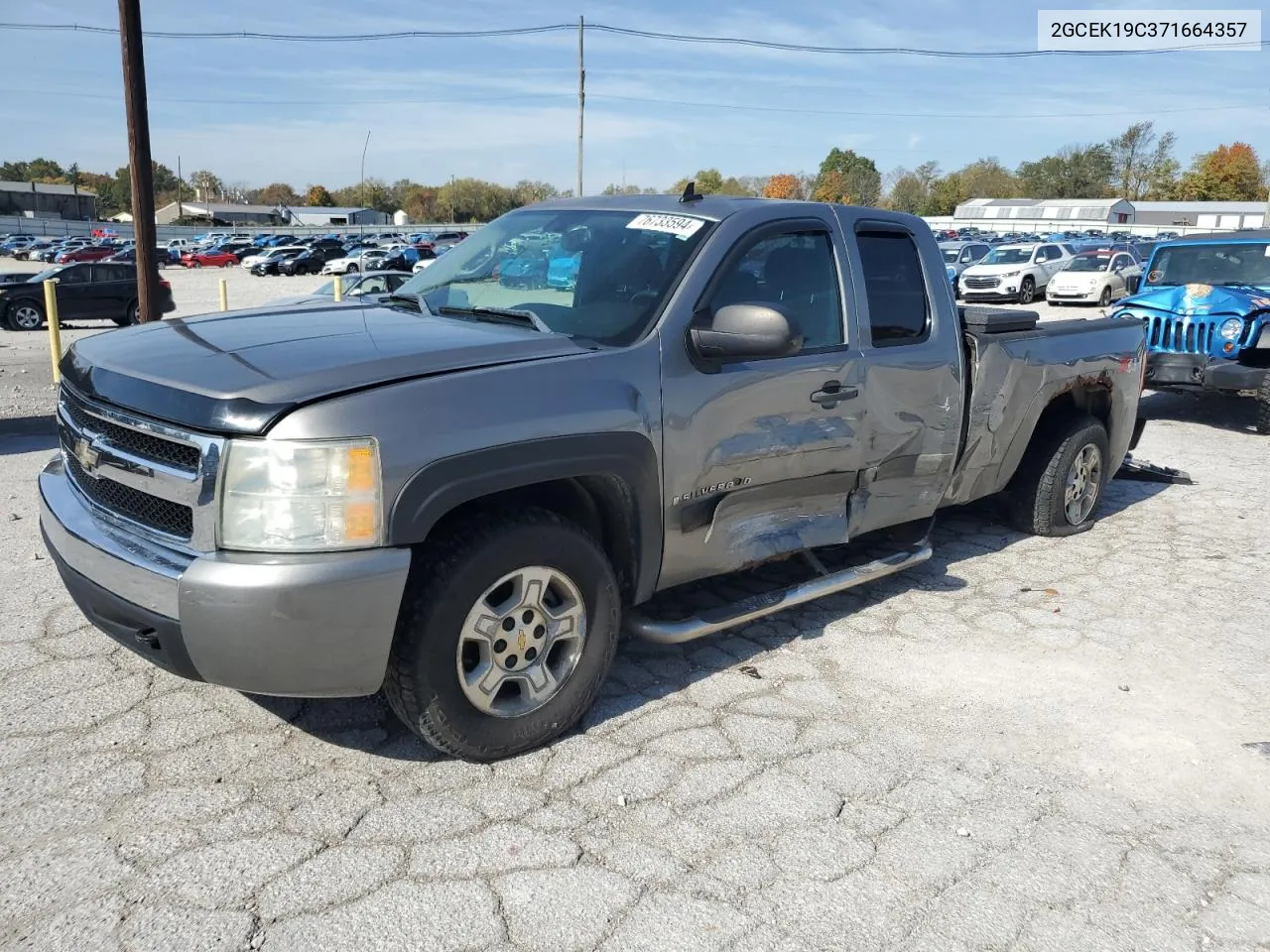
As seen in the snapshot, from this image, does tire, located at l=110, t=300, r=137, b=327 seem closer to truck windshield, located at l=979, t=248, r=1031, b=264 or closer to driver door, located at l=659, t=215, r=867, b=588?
driver door, located at l=659, t=215, r=867, b=588

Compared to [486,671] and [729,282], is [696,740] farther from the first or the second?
[729,282]

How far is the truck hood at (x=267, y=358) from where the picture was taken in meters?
2.76

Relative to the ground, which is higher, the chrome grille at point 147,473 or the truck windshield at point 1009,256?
the truck windshield at point 1009,256

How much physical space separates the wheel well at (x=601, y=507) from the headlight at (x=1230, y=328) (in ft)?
29.1

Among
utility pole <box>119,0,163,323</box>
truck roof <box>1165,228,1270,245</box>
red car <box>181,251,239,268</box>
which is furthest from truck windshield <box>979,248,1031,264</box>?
red car <box>181,251,239,268</box>

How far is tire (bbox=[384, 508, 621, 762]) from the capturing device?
295cm

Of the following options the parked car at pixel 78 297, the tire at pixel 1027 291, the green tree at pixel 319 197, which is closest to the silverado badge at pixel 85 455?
the parked car at pixel 78 297

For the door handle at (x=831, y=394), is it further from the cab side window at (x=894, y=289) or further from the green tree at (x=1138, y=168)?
the green tree at (x=1138, y=168)

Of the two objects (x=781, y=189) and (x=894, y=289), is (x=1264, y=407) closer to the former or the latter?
(x=894, y=289)

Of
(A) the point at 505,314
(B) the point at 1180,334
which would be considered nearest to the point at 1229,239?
(B) the point at 1180,334

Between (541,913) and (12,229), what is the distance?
285 feet

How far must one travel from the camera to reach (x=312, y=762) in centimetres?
325

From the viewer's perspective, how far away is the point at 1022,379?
5258 millimetres

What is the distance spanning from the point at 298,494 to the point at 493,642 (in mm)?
802
